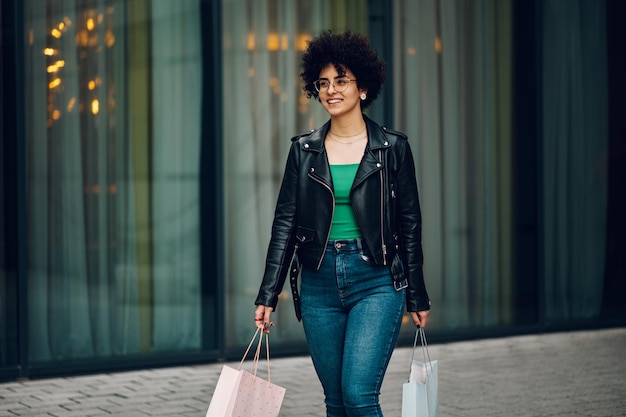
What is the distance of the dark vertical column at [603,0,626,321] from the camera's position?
10.7m

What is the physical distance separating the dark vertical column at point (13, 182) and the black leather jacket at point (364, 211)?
163 inches

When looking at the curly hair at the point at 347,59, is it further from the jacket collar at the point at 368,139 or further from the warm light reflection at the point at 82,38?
the warm light reflection at the point at 82,38

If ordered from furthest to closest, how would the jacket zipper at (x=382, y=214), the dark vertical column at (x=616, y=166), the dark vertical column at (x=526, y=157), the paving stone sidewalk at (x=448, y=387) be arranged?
1. the dark vertical column at (x=616, y=166)
2. the dark vertical column at (x=526, y=157)
3. the paving stone sidewalk at (x=448, y=387)
4. the jacket zipper at (x=382, y=214)

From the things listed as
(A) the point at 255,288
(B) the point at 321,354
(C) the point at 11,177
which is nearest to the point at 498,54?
(A) the point at 255,288

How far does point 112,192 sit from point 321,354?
4579mm

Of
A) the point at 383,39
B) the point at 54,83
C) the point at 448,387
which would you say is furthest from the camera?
the point at 383,39

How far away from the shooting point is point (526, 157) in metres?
10.4

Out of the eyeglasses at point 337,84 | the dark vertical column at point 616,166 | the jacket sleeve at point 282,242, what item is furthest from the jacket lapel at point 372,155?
the dark vertical column at point 616,166

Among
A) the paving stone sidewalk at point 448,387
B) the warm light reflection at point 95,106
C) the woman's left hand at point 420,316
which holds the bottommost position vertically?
the paving stone sidewalk at point 448,387

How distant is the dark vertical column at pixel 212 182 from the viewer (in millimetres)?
8992

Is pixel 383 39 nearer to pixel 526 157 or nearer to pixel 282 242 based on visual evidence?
pixel 526 157

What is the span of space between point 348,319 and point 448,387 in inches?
136

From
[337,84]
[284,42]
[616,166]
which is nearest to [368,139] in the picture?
[337,84]

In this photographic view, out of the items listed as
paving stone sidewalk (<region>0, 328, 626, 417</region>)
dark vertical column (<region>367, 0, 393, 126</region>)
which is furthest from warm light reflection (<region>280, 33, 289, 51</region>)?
paving stone sidewalk (<region>0, 328, 626, 417</region>)
